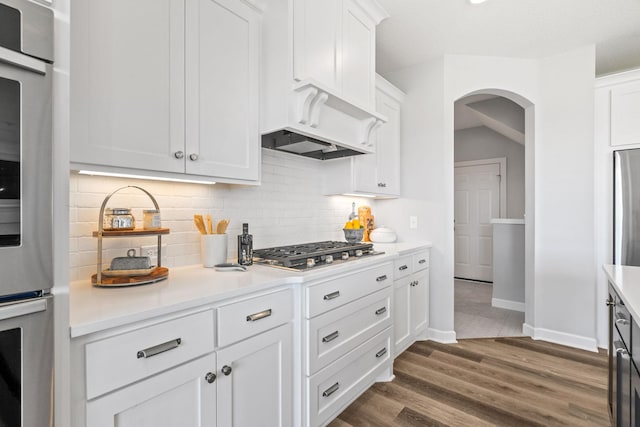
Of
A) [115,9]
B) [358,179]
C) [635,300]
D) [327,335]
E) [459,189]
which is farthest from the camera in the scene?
[459,189]

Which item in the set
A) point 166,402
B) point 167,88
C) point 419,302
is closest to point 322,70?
point 167,88

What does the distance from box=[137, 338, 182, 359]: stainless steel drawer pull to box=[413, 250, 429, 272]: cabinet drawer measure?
2.15 meters

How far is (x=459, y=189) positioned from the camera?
587cm

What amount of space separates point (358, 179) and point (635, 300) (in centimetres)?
183

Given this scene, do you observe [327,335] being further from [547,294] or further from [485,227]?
[485,227]

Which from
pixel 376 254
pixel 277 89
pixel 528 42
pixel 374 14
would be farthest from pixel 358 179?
pixel 528 42

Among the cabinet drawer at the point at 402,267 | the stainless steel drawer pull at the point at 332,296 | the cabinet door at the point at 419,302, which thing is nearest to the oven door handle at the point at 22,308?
the stainless steel drawer pull at the point at 332,296

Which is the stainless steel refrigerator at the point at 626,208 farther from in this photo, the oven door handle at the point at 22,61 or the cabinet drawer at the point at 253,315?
the oven door handle at the point at 22,61

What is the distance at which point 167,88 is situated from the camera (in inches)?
55.6

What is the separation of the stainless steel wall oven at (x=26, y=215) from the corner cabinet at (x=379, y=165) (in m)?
2.08

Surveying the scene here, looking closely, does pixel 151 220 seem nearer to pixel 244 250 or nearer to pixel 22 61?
pixel 244 250

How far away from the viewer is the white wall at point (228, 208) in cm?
141

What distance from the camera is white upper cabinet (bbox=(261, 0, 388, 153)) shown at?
1804mm

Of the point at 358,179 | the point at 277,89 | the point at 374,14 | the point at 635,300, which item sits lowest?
the point at 635,300
